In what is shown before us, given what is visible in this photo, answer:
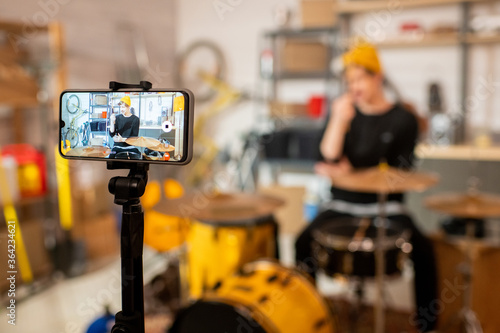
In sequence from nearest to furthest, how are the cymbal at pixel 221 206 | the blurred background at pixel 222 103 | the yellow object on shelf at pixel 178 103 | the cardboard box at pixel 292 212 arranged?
the yellow object on shelf at pixel 178 103 → the cymbal at pixel 221 206 → the blurred background at pixel 222 103 → the cardboard box at pixel 292 212

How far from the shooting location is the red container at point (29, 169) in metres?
2.85

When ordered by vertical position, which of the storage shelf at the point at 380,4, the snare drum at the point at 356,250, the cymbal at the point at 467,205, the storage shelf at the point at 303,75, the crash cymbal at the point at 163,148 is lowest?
the snare drum at the point at 356,250

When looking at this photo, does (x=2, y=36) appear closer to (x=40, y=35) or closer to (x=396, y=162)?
(x=40, y=35)

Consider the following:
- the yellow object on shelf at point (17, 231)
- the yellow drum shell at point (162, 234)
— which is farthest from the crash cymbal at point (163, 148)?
the yellow object on shelf at point (17, 231)

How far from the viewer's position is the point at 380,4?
379cm

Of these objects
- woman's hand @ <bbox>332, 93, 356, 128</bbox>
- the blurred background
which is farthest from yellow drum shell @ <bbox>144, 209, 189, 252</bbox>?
woman's hand @ <bbox>332, 93, 356, 128</bbox>

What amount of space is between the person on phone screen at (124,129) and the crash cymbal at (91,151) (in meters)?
0.01

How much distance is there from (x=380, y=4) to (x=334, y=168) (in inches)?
77.3

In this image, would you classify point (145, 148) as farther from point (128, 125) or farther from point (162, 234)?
point (162, 234)

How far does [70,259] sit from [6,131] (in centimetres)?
89

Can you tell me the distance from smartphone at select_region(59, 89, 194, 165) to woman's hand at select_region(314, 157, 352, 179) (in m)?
1.52

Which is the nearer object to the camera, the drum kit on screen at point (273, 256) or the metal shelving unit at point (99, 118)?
the metal shelving unit at point (99, 118)

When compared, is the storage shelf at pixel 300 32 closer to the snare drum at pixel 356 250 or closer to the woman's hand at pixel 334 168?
the woman's hand at pixel 334 168

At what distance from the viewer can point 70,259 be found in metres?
3.12
